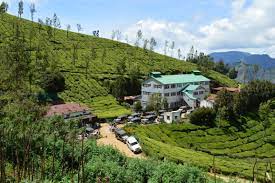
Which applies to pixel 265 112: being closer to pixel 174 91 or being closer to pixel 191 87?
pixel 191 87

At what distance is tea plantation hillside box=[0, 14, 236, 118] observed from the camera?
110 meters

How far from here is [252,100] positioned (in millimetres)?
104375

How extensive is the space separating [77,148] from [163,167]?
967 centimetres

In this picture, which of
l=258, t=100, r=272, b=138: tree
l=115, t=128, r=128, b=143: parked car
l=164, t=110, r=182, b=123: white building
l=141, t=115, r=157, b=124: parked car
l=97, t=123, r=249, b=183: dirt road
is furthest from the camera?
l=258, t=100, r=272, b=138: tree

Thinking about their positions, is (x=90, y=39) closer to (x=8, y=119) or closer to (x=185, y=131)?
(x=185, y=131)

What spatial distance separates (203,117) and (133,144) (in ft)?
97.7

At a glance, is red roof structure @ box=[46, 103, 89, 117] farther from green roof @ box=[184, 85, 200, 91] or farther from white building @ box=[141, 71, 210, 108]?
green roof @ box=[184, 85, 200, 91]

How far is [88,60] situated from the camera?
135500 mm

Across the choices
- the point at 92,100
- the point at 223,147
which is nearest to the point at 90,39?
the point at 92,100

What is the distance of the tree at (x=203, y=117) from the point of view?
9019 cm

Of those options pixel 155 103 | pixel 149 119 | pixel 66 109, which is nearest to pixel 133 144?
pixel 149 119

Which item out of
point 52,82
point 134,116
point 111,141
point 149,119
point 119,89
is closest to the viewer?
point 111,141

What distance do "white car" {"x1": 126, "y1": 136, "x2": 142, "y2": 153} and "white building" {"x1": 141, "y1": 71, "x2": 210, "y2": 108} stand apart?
40009 mm

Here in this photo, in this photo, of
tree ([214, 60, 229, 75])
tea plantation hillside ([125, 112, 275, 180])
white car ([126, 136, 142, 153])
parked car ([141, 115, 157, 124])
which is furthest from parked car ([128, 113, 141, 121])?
tree ([214, 60, 229, 75])
